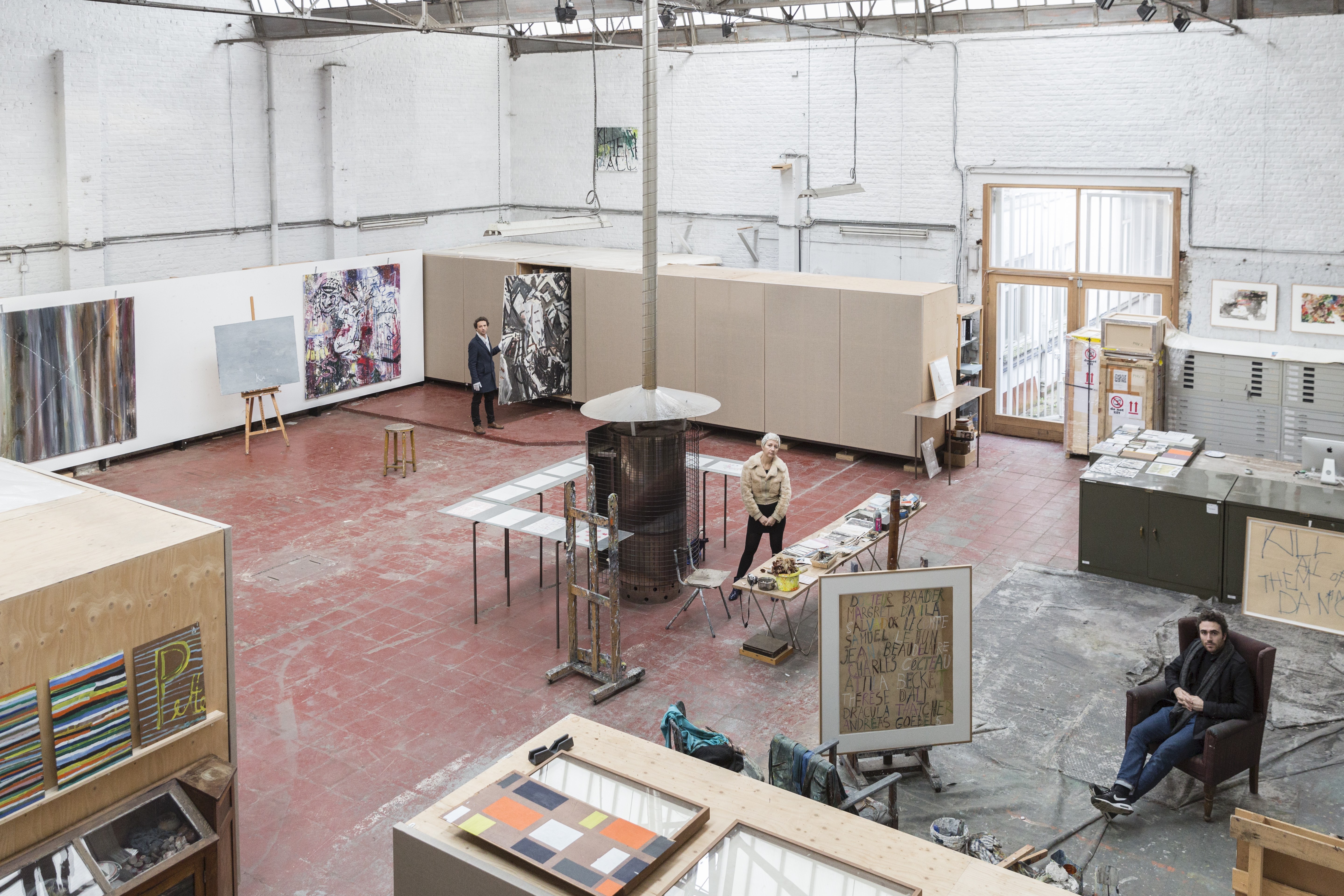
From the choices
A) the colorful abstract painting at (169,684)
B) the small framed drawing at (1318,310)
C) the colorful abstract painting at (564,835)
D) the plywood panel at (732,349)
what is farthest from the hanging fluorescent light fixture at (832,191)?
the colorful abstract painting at (564,835)

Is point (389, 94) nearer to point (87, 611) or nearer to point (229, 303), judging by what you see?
point (229, 303)

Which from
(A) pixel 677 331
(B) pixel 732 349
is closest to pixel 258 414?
(A) pixel 677 331

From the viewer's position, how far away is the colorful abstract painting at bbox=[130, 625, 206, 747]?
20.1ft

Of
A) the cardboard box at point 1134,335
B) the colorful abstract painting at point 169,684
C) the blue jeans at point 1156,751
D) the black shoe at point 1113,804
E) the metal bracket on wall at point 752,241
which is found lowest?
the black shoe at point 1113,804

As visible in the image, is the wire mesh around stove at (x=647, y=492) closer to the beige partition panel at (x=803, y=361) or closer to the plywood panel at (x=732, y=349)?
the beige partition panel at (x=803, y=361)

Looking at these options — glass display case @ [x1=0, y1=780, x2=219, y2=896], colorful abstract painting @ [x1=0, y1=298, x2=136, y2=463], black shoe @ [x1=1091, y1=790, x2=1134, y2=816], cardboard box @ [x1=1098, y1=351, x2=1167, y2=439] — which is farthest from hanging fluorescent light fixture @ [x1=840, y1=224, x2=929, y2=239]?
glass display case @ [x1=0, y1=780, x2=219, y2=896]

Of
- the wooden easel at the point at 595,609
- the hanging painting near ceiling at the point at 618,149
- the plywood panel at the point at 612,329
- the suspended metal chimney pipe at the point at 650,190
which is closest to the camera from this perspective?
the wooden easel at the point at 595,609

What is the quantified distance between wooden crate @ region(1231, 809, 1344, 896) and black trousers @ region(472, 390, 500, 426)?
12.4 metres

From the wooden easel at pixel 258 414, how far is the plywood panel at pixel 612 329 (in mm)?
4563

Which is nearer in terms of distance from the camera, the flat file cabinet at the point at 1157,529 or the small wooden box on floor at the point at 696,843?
the small wooden box on floor at the point at 696,843

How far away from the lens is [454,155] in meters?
21.1

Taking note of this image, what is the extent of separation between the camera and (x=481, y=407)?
1770 cm

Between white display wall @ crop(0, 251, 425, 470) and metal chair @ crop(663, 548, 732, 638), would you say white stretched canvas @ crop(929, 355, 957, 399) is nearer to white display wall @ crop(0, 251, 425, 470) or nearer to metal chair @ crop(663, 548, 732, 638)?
metal chair @ crop(663, 548, 732, 638)

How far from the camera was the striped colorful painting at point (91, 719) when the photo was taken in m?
5.72
